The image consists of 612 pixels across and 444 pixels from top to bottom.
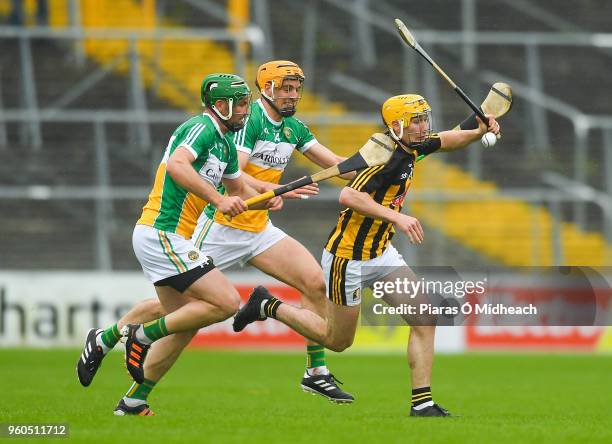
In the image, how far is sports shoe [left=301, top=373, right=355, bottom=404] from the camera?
964 centimetres

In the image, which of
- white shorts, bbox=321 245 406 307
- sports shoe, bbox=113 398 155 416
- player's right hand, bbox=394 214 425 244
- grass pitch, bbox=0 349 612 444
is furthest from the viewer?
white shorts, bbox=321 245 406 307

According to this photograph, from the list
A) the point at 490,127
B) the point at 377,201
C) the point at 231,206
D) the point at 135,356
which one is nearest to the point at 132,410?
the point at 135,356

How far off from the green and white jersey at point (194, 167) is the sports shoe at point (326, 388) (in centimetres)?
178

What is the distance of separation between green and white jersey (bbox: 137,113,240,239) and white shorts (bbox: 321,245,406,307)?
38.4 inches

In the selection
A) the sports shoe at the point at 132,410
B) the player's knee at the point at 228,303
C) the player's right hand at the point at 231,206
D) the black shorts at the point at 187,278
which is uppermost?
the player's right hand at the point at 231,206

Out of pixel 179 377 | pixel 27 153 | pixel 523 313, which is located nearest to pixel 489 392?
pixel 179 377

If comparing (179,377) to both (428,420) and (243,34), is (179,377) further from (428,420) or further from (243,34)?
(243,34)

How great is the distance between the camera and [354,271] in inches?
341

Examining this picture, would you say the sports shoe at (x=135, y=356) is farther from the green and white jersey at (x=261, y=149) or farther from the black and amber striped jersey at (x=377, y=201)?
the green and white jersey at (x=261, y=149)

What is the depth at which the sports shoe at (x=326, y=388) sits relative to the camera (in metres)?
9.64

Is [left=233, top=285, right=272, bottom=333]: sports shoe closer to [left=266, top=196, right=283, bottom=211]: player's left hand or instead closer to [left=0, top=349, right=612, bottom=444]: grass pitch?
[left=0, top=349, right=612, bottom=444]: grass pitch

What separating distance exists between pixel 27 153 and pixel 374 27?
19.7 ft

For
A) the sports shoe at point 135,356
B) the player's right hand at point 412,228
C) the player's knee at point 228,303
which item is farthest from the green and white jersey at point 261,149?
the player's right hand at point 412,228

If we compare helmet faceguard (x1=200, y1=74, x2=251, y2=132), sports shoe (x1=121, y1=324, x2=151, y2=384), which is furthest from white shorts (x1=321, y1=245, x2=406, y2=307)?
sports shoe (x1=121, y1=324, x2=151, y2=384)
